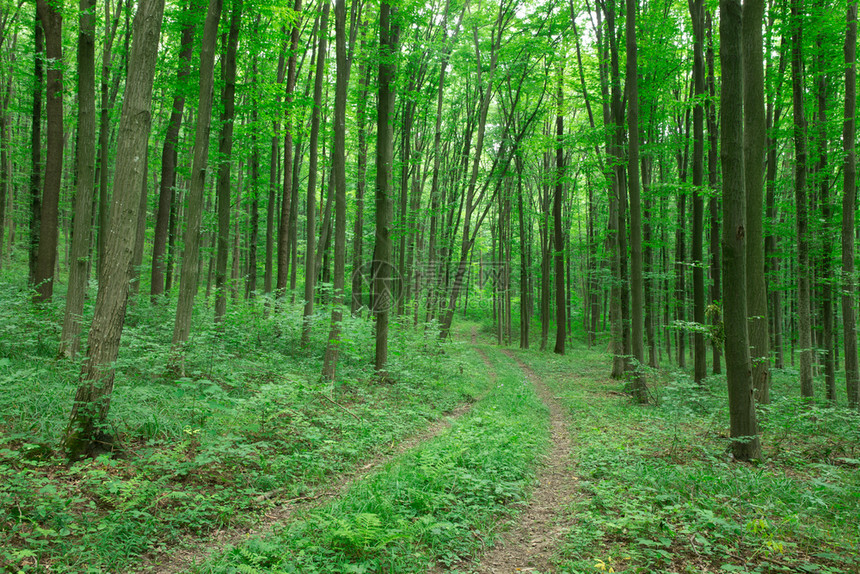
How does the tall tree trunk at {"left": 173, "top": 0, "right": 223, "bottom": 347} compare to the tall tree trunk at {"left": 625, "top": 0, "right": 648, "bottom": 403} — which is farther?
the tall tree trunk at {"left": 625, "top": 0, "right": 648, "bottom": 403}

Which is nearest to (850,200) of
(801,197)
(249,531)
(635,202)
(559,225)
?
(801,197)

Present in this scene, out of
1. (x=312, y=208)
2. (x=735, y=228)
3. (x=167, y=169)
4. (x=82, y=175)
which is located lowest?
(x=735, y=228)

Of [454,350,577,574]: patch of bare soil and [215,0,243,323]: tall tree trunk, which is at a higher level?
[215,0,243,323]: tall tree trunk

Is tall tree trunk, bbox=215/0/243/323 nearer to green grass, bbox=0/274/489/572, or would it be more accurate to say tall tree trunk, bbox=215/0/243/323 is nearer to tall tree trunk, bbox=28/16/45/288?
green grass, bbox=0/274/489/572

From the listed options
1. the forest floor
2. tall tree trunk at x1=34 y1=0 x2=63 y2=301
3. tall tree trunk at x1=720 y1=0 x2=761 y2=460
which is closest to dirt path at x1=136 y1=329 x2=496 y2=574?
the forest floor

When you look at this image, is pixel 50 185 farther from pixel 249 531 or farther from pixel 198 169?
pixel 249 531

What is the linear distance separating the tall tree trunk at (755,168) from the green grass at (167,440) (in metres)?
5.95

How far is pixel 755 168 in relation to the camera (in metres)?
6.62

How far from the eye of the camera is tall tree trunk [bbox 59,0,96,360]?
7.38m

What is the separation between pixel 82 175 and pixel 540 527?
9104 mm

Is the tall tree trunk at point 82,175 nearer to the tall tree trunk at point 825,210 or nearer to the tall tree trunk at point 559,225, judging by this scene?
the tall tree trunk at point 825,210

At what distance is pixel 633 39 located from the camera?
35.1ft

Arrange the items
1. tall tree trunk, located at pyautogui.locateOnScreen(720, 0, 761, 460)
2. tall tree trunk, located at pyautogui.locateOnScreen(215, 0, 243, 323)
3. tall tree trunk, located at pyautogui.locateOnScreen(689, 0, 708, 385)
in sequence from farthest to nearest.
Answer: tall tree trunk, located at pyautogui.locateOnScreen(689, 0, 708, 385) < tall tree trunk, located at pyautogui.locateOnScreen(215, 0, 243, 323) < tall tree trunk, located at pyautogui.locateOnScreen(720, 0, 761, 460)

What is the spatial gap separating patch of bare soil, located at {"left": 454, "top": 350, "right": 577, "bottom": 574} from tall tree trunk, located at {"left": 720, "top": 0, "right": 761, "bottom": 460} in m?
2.48
